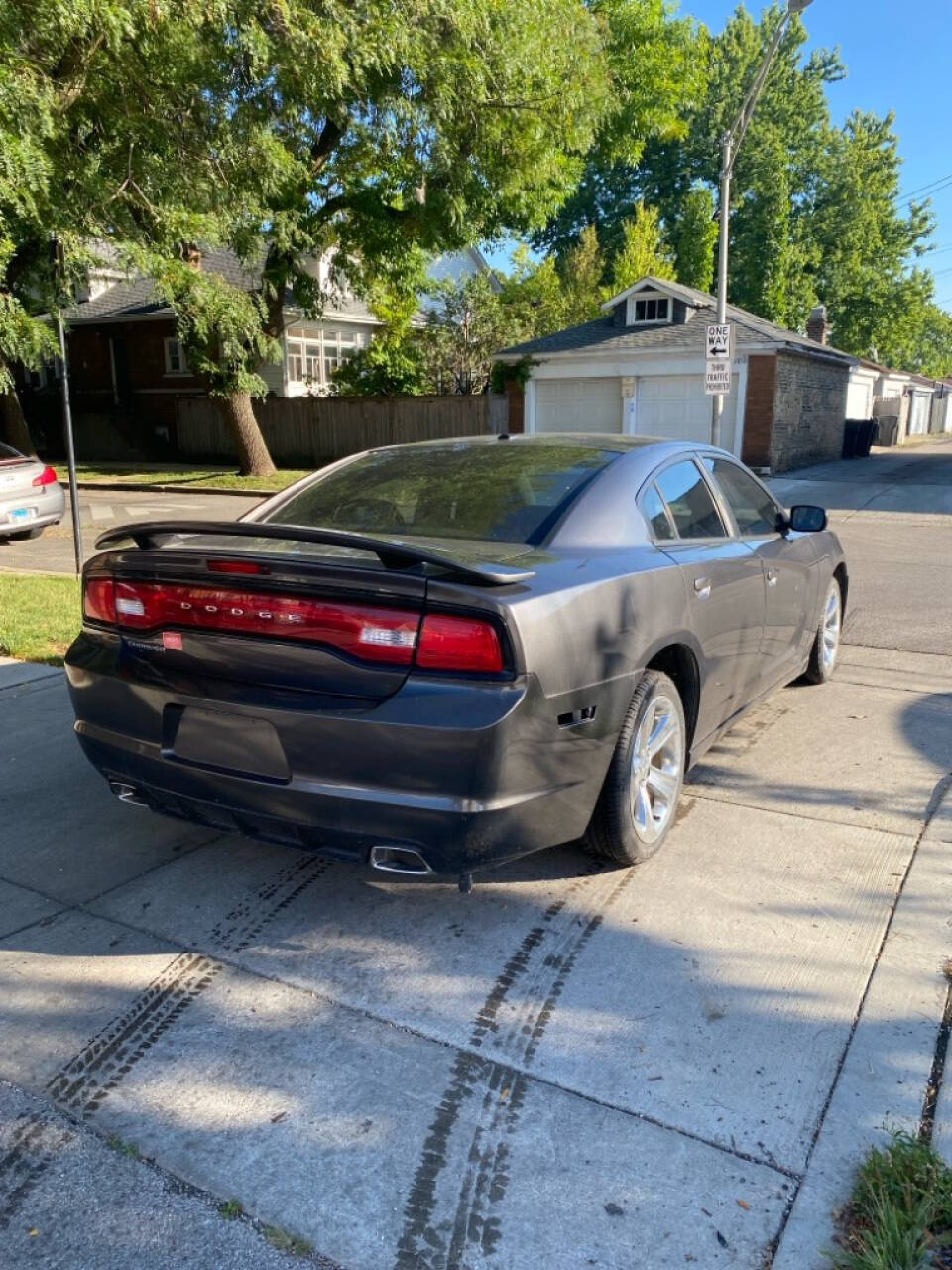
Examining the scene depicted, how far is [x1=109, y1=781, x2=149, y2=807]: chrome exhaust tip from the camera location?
3412mm

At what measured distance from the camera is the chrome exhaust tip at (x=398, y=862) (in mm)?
2902

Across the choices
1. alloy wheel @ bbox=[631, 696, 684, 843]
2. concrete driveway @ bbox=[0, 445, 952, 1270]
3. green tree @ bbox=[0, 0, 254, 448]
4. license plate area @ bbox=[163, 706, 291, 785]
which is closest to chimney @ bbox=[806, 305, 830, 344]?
green tree @ bbox=[0, 0, 254, 448]

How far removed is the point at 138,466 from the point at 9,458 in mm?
16891

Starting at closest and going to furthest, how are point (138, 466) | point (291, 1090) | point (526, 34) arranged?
point (291, 1090) → point (526, 34) → point (138, 466)

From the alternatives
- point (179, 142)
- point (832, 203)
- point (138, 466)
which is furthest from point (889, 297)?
point (179, 142)

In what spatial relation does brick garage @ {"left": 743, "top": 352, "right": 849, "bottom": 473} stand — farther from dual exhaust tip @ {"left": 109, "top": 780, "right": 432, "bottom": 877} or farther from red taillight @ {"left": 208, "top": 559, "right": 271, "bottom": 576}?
dual exhaust tip @ {"left": 109, "top": 780, "right": 432, "bottom": 877}

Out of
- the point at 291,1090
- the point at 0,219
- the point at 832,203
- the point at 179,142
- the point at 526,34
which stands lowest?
the point at 291,1090

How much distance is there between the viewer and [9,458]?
12.4 metres

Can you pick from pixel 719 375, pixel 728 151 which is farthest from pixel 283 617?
pixel 728 151

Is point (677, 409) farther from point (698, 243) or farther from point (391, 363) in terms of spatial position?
point (698, 243)

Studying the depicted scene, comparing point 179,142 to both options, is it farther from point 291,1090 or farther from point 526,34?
point 291,1090

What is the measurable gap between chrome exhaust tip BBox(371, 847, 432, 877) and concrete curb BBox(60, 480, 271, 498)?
Answer: 56.0 ft

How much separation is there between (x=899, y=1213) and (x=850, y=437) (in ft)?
105

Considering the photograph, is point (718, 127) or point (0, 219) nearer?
point (0, 219)
